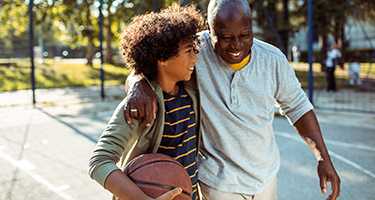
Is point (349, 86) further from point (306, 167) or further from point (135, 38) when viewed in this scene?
point (135, 38)

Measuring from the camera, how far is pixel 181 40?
1.66 m

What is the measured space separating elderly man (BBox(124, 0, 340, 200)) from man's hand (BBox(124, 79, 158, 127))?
412 millimetres

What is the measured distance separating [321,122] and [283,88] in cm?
524

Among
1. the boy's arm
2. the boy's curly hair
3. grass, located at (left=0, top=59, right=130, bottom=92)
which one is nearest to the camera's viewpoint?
the boy's arm

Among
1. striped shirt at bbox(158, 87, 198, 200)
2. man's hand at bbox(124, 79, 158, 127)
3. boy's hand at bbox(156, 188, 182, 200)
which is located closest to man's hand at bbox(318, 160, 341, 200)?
striped shirt at bbox(158, 87, 198, 200)

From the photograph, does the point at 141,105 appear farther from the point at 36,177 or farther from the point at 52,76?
the point at 52,76

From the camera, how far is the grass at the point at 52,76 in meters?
13.0

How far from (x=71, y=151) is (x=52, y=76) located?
37.5 ft

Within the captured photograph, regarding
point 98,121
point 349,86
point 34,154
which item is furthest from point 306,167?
point 349,86

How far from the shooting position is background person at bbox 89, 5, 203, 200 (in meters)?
1.56

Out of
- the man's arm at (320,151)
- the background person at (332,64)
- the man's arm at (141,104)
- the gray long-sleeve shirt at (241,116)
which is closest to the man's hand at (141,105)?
the man's arm at (141,104)

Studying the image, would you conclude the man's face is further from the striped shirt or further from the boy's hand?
the boy's hand

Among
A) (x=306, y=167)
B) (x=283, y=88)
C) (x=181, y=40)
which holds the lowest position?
(x=306, y=167)

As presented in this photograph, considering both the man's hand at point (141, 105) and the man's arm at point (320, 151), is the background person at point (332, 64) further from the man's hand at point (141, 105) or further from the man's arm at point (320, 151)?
the man's hand at point (141, 105)
